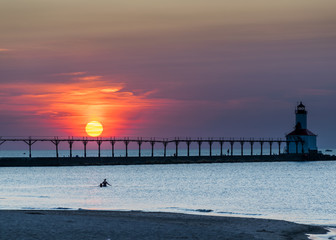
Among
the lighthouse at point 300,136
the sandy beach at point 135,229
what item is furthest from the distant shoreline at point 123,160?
the sandy beach at point 135,229

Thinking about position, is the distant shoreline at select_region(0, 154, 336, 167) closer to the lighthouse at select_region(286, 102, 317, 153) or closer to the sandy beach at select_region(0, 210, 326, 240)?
the lighthouse at select_region(286, 102, 317, 153)

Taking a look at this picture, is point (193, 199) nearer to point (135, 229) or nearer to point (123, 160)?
point (135, 229)

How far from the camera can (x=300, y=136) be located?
156 meters

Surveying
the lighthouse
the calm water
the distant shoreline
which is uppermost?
the lighthouse

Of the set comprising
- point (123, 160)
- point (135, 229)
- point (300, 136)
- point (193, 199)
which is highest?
point (300, 136)

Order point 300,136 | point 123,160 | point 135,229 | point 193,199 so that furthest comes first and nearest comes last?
point 300,136
point 123,160
point 193,199
point 135,229

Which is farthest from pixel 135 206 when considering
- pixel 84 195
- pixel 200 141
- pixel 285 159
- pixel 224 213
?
pixel 285 159

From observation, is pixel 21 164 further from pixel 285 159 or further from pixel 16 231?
pixel 16 231

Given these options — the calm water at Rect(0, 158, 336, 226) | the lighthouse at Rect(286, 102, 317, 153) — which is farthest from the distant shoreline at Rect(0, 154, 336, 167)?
the calm water at Rect(0, 158, 336, 226)

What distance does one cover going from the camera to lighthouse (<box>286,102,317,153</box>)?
156 meters

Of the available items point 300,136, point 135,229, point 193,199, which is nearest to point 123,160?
point 300,136

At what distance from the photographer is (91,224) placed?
2928 centimetres

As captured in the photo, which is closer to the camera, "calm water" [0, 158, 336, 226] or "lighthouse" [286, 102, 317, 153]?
"calm water" [0, 158, 336, 226]

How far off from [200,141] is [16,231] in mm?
126007
